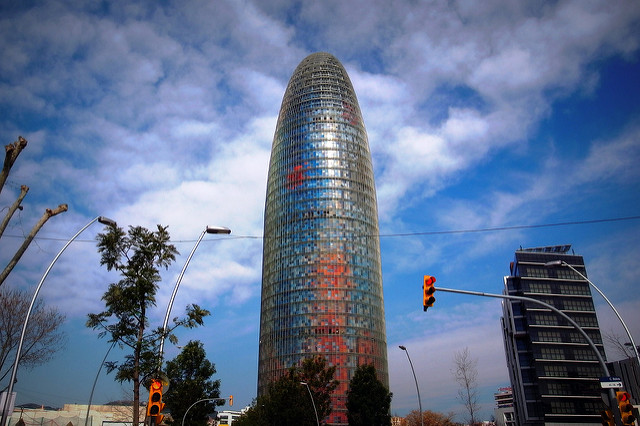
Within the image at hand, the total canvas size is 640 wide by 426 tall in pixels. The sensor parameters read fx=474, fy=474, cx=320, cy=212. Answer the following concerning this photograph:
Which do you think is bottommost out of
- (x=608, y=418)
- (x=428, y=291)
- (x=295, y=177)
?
(x=608, y=418)

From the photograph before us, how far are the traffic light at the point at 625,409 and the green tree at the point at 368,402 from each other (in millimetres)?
43054

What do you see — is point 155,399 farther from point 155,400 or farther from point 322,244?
point 322,244

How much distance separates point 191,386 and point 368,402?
2178cm

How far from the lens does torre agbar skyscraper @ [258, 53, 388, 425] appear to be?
110m

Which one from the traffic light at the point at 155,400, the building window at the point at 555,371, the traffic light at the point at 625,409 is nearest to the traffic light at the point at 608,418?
the traffic light at the point at 625,409

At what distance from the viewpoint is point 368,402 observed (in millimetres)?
59344

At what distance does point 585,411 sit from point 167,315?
3815 inches

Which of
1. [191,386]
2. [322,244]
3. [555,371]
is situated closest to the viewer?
[191,386]

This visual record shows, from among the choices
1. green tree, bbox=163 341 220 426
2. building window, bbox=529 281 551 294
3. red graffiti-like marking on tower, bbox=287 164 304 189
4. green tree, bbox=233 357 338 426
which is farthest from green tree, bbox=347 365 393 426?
red graffiti-like marking on tower, bbox=287 164 304 189

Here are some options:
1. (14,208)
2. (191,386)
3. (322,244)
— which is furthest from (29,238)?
(322,244)

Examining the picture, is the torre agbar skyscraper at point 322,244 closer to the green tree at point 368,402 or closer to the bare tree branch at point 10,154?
the green tree at point 368,402

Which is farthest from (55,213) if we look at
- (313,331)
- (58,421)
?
(313,331)

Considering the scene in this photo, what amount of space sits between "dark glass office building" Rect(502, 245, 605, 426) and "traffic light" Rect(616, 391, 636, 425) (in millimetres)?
85124

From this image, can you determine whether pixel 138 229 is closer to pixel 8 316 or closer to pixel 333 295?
pixel 8 316
